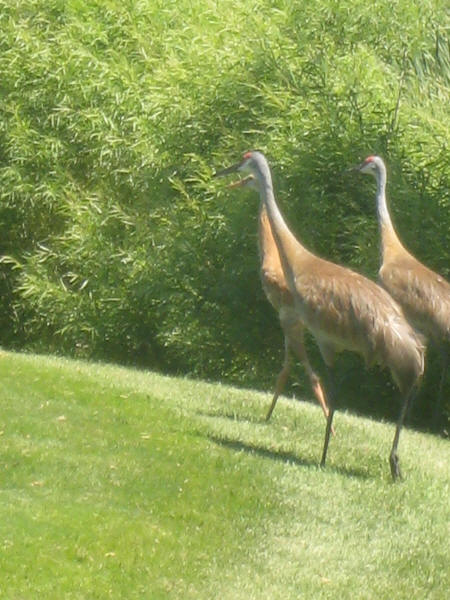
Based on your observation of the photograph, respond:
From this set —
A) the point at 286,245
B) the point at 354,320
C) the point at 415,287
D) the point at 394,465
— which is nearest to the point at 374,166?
the point at 415,287

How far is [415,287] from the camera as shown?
10570 millimetres

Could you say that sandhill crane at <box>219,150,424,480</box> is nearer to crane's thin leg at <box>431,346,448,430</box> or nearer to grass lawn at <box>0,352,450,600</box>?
grass lawn at <box>0,352,450,600</box>

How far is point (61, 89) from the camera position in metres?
15.3

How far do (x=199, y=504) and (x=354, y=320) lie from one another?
1.48 m

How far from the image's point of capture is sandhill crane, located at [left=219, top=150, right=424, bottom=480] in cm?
791

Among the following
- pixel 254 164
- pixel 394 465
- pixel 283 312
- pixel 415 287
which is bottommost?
pixel 394 465

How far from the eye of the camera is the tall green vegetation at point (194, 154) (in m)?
13.0

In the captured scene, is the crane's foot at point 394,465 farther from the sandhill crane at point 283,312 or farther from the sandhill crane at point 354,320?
the sandhill crane at point 283,312

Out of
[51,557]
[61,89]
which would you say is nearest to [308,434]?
[51,557]

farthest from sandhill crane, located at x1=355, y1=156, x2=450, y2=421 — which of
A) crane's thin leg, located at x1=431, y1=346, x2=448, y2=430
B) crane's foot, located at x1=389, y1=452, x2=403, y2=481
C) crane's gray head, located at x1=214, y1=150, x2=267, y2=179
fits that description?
crane's foot, located at x1=389, y1=452, x2=403, y2=481

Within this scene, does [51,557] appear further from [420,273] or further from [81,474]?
[420,273]

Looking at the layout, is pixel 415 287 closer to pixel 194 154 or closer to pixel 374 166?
pixel 374 166

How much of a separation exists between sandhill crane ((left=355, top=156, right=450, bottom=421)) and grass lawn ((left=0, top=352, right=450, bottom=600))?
129cm

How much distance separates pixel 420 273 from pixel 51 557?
4.94 metres
